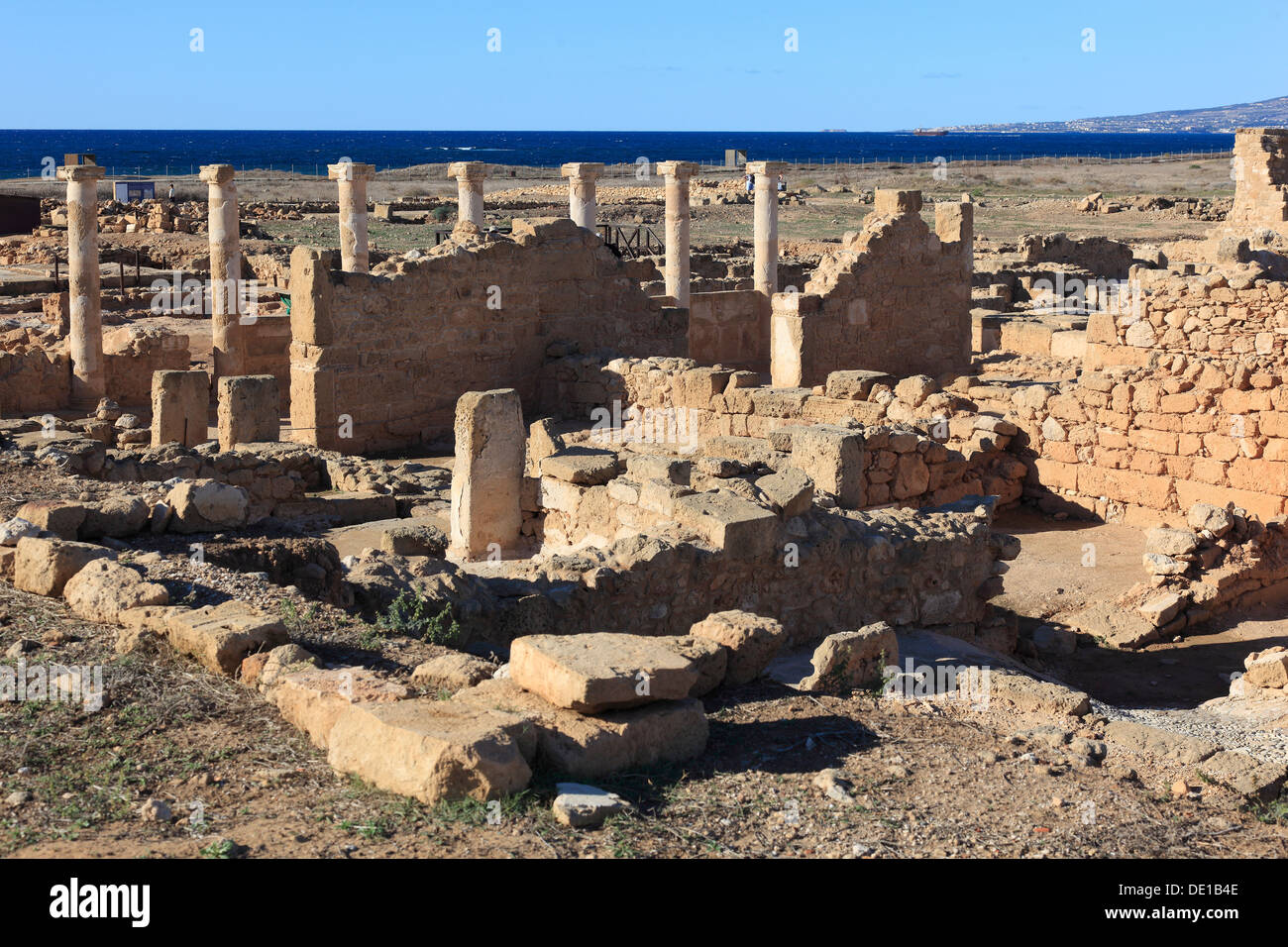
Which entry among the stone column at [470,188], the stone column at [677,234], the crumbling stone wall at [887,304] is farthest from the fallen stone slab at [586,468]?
the stone column at [677,234]

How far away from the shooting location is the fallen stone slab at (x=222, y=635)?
5965mm

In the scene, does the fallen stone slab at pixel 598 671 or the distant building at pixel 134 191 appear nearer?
the fallen stone slab at pixel 598 671

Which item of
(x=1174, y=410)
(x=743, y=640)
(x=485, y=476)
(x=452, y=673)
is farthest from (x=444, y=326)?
(x=452, y=673)

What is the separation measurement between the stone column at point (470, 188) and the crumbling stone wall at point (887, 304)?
4.74 meters

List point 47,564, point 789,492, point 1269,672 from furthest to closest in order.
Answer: point 789,492 → point 1269,672 → point 47,564

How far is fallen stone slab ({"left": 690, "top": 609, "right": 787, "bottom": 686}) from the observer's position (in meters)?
6.58

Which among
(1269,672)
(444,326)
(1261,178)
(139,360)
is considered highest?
(1261,178)

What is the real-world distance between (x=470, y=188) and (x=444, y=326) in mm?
3681

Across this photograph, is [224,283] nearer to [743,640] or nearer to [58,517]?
[58,517]

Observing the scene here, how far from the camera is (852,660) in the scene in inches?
274

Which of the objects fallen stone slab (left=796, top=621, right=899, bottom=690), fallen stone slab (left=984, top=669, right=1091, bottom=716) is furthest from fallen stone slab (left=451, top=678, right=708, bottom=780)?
fallen stone slab (left=984, top=669, right=1091, bottom=716)

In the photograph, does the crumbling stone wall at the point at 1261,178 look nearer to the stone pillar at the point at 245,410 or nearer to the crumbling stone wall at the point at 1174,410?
the crumbling stone wall at the point at 1174,410

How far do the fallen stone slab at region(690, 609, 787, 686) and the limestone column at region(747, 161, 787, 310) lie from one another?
1492 cm

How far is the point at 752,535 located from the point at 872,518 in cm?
136
